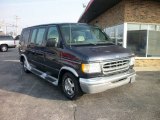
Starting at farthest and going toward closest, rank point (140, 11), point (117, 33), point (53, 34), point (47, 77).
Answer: point (117, 33) < point (140, 11) < point (47, 77) < point (53, 34)

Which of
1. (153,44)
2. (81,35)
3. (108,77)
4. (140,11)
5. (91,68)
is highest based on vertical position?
(140,11)

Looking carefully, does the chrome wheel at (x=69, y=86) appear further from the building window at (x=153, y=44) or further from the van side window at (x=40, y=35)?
the building window at (x=153, y=44)

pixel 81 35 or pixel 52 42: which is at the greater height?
pixel 81 35

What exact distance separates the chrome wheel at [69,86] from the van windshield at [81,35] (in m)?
1.05

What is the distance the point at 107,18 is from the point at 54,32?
804 cm

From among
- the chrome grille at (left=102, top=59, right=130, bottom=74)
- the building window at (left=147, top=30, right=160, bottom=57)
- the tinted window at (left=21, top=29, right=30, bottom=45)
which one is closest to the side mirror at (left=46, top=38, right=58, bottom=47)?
the chrome grille at (left=102, top=59, right=130, bottom=74)

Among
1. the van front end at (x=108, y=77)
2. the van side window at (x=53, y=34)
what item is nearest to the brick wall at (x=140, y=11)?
the van side window at (x=53, y=34)

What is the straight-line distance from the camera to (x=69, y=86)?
5.64 meters

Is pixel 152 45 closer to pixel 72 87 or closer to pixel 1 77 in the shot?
pixel 72 87

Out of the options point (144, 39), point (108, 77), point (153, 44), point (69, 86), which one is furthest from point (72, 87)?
point (153, 44)

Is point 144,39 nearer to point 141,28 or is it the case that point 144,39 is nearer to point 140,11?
point 141,28

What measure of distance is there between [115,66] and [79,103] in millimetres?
1361

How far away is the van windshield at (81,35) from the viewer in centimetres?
577

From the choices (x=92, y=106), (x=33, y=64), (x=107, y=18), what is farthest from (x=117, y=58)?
(x=107, y=18)
